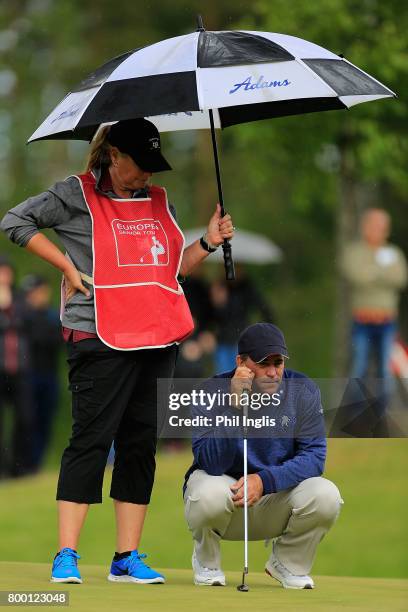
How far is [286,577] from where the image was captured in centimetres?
Answer: 694

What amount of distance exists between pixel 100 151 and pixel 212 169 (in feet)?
63.4

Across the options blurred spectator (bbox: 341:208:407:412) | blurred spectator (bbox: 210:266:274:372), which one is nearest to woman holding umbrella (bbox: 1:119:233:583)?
blurred spectator (bbox: 341:208:407:412)

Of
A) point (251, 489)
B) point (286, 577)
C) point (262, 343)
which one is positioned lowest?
point (286, 577)

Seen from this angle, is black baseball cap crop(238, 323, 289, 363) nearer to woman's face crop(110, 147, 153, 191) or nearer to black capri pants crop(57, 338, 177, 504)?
black capri pants crop(57, 338, 177, 504)

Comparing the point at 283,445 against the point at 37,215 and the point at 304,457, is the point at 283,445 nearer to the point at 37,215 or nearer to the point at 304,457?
the point at 304,457

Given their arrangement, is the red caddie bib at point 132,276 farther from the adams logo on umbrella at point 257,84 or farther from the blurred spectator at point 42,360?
the blurred spectator at point 42,360

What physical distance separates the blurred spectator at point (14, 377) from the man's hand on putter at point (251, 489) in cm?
821

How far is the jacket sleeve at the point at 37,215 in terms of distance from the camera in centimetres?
678

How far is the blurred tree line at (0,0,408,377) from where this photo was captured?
1950 centimetres

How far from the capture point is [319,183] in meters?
19.1

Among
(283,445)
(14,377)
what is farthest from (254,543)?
(283,445)

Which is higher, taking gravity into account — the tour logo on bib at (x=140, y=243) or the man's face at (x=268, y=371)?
the tour logo on bib at (x=140, y=243)

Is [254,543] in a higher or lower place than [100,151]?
lower

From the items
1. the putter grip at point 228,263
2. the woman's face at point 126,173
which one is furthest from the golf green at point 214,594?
the woman's face at point 126,173
